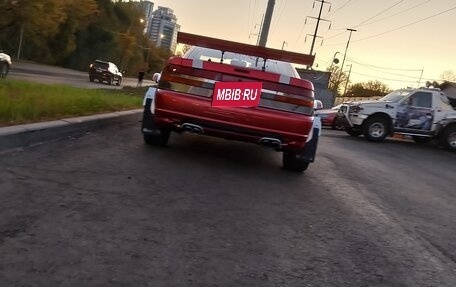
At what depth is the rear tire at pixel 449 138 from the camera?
17859 mm

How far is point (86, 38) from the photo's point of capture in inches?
2739

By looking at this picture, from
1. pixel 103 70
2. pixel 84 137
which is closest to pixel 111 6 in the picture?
pixel 103 70

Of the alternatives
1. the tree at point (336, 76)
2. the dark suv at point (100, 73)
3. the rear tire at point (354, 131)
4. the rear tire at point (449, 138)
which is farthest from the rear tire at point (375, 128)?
the tree at point (336, 76)

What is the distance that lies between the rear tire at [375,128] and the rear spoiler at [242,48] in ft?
37.8

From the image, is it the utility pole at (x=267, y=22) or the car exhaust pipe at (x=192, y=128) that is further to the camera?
the utility pole at (x=267, y=22)

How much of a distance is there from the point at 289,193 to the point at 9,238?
3.23 m

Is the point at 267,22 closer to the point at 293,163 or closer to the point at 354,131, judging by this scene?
the point at 354,131

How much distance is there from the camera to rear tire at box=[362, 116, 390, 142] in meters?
17.5

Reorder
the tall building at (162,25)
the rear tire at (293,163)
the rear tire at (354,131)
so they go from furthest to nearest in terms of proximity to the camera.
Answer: the tall building at (162,25) → the rear tire at (354,131) → the rear tire at (293,163)

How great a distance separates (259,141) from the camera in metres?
6.34

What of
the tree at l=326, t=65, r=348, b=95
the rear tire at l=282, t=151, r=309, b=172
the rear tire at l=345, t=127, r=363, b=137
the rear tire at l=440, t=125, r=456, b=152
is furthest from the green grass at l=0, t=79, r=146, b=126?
the tree at l=326, t=65, r=348, b=95

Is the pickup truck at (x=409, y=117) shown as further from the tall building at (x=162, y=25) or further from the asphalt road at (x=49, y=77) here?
the tall building at (x=162, y=25)

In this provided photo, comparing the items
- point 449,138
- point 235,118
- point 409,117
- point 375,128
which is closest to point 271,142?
point 235,118

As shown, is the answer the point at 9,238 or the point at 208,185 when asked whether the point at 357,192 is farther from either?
the point at 9,238
